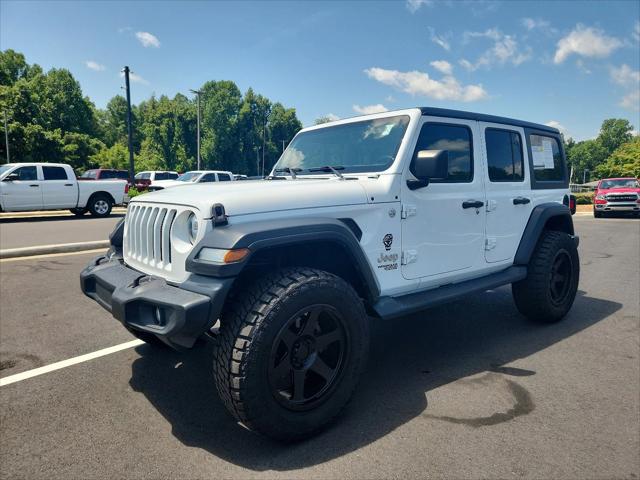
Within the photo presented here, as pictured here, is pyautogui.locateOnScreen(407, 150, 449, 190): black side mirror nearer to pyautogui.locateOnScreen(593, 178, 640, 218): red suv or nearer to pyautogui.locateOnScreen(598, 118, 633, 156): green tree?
pyautogui.locateOnScreen(593, 178, 640, 218): red suv

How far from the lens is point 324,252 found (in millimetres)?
2859

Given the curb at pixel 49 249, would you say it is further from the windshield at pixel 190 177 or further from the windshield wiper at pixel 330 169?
the windshield at pixel 190 177

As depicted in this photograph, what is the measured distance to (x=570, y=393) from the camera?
3.01 metres

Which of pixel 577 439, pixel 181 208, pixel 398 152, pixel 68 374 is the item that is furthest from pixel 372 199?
pixel 68 374

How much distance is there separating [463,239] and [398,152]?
972 mm

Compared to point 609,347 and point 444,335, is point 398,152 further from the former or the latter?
point 609,347

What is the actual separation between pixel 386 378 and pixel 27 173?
49.9 feet

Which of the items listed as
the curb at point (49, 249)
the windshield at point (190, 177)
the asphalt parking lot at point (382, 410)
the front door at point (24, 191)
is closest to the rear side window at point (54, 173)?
the front door at point (24, 191)

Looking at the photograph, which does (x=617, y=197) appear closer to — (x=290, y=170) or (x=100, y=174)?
(x=290, y=170)

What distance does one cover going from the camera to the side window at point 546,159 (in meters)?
4.45

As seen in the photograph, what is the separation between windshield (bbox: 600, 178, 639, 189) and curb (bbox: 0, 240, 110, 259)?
20949 mm

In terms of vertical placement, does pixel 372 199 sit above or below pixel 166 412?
above

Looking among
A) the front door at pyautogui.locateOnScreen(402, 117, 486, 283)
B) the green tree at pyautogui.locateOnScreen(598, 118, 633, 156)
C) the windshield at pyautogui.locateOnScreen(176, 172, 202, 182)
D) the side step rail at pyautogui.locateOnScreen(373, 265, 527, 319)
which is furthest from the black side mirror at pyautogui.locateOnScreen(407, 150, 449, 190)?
the green tree at pyautogui.locateOnScreen(598, 118, 633, 156)

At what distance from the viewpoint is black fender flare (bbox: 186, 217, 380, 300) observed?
87.7 inches
